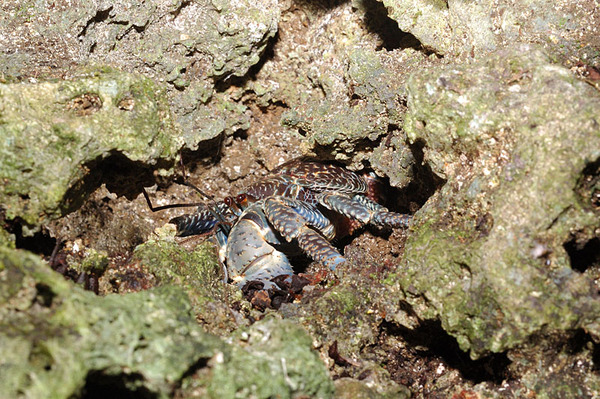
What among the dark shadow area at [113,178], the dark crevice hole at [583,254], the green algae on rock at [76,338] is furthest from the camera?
the dark shadow area at [113,178]

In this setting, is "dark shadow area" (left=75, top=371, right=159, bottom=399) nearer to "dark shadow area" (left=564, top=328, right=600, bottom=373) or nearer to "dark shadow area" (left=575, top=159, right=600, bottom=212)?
"dark shadow area" (left=564, top=328, right=600, bottom=373)

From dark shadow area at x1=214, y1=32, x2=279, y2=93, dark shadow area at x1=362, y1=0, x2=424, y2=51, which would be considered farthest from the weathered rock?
dark shadow area at x1=362, y1=0, x2=424, y2=51

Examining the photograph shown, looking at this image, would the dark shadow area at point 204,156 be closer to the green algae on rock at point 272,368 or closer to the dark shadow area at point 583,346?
the green algae on rock at point 272,368

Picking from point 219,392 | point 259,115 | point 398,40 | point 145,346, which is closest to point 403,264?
point 219,392

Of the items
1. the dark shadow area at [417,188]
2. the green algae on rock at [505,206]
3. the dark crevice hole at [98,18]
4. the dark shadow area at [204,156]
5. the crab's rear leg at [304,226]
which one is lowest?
the dark shadow area at [204,156]

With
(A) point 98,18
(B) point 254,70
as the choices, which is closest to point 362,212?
(B) point 254,70

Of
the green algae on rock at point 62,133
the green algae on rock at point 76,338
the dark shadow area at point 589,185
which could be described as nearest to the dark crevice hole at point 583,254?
the dark shadow area at point 589,185

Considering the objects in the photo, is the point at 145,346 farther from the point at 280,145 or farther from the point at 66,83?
the point at 280,145
